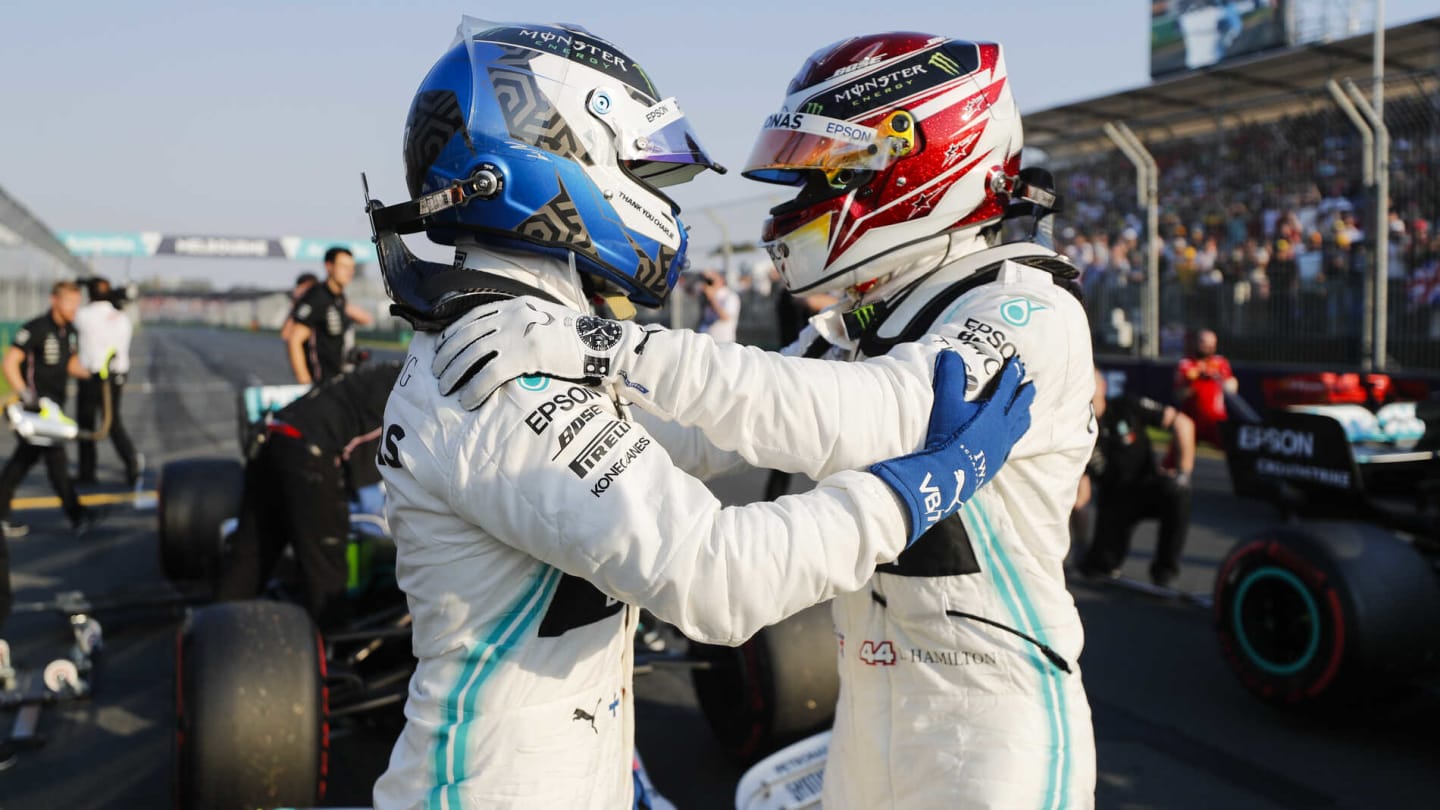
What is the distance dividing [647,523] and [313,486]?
340 centimetres

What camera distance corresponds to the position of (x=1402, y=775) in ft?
12.8

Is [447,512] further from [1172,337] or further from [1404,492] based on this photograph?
[1172,337]

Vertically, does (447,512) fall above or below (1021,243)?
below

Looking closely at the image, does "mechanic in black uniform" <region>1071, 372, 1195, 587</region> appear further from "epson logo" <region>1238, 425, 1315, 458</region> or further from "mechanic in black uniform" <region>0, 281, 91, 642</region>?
"mechanic in black uniform" <region>0, 281, 91, 642</region>

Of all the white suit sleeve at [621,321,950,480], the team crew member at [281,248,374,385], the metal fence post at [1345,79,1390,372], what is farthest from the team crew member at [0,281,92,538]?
the metal fence post at [1345,79,1390,372]

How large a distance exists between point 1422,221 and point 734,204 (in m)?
6.93

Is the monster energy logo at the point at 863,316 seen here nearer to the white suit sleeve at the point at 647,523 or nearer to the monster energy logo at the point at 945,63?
the monster energy logo at the point at 945,63

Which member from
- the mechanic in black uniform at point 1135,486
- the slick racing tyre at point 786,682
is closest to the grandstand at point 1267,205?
the mechanic in black uniform at point 1135,486

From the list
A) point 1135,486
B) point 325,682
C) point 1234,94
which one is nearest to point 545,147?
point 325,682

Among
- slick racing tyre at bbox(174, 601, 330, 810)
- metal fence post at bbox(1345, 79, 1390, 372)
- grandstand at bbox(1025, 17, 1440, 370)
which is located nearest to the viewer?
slick racing tyre at bbox(174, 601, 330, 810)

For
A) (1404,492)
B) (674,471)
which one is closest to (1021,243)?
(674,471)

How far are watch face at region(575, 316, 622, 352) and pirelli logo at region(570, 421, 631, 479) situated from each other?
125 millimetres

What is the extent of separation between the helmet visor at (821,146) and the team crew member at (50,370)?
25.3 feet

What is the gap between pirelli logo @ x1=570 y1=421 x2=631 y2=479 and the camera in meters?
1.38
